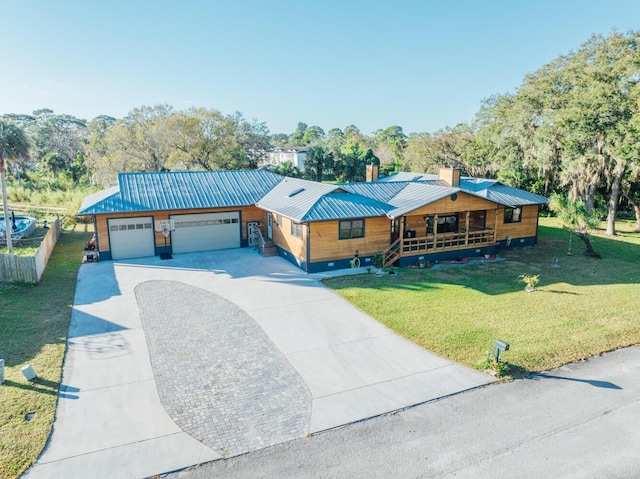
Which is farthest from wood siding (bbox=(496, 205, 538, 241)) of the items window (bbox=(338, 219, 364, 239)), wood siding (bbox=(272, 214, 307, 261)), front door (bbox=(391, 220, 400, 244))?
wood siding (bbox=(272, 214, 307, 261))

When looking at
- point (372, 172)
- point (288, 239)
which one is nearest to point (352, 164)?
point (372, 172)

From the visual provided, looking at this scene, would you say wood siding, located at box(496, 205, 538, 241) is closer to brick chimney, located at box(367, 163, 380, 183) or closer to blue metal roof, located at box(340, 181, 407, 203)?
blue metal roof, located at box(340, 181, 407, 203)

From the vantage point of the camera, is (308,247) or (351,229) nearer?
(308,247)

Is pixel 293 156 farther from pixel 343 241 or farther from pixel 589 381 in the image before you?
pixel 589 381

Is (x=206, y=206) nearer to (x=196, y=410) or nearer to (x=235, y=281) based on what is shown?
(x=235, y=281)

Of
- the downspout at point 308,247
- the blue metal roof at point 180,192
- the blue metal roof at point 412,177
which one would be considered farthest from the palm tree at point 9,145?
the blue metal roof at point 412,177

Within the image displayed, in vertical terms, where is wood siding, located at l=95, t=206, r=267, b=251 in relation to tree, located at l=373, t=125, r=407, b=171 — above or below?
below

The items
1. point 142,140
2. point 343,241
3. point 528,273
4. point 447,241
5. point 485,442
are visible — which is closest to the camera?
point 485,442
